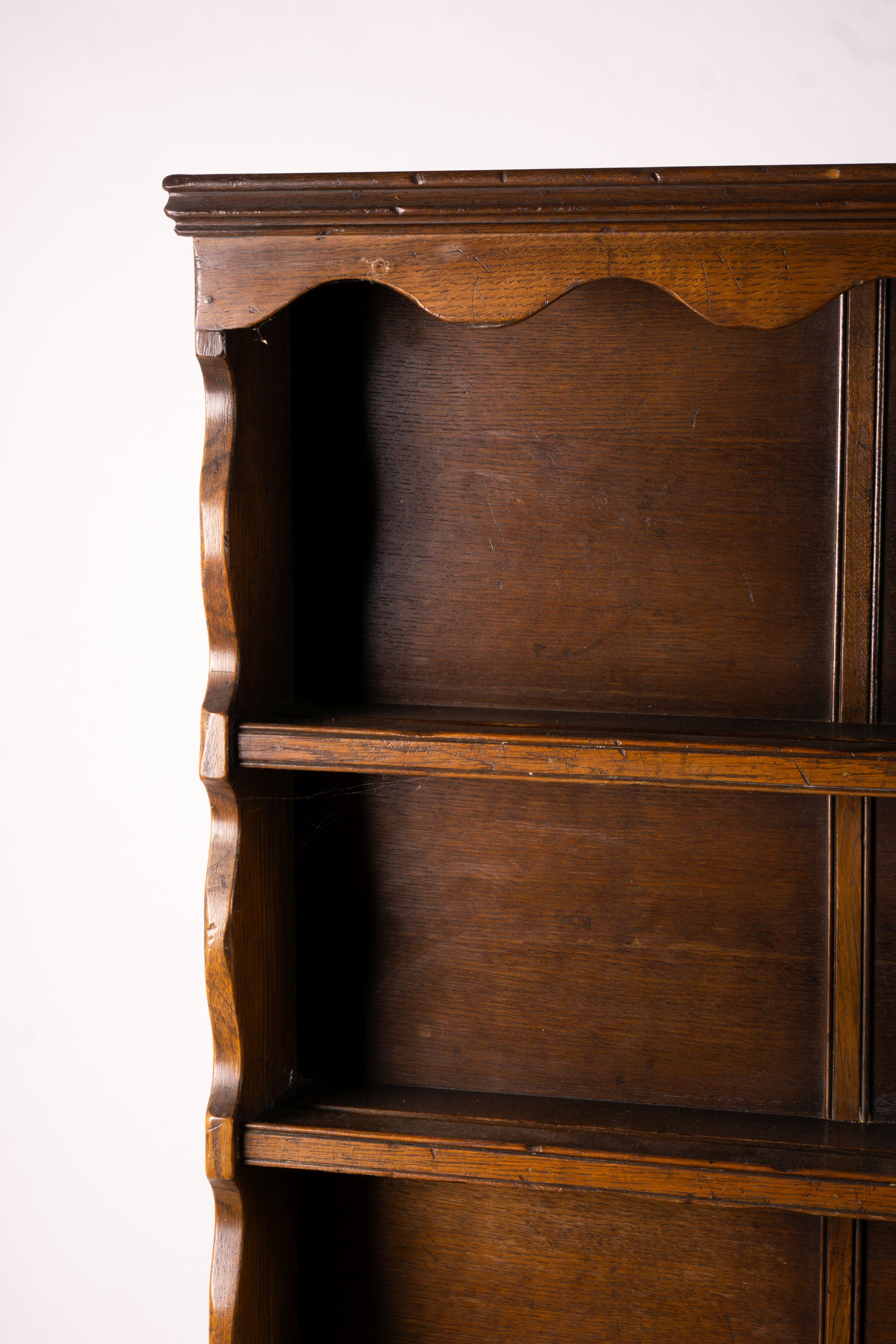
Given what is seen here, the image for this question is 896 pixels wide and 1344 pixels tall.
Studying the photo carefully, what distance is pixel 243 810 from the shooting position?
55.2 inches

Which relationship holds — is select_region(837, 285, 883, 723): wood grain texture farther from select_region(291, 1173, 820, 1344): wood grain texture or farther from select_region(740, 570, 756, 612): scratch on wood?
select_region(291, 1173, 820, 1344): wood grain texture

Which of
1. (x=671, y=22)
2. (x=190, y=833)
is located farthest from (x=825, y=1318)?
(x=671, y=22)

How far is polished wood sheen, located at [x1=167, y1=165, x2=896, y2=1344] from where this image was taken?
140 cm

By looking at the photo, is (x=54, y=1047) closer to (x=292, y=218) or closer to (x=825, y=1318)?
(x=825, y=1318)

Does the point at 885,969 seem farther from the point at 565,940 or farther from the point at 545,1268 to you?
the point at 545,1268

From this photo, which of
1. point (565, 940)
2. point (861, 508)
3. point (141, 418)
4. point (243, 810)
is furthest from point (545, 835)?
point (141, 418)

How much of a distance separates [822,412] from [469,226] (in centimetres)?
50

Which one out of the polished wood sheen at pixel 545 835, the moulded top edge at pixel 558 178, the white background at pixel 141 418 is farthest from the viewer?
the white background at pixel 141 418

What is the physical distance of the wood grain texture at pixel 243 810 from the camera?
1.35m

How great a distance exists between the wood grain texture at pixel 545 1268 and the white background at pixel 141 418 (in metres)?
0.38

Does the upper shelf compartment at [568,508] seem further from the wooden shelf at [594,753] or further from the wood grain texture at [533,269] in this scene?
the wood grain texture at [533,269]

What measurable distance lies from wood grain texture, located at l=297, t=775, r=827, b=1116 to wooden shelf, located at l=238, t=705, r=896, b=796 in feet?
0.60

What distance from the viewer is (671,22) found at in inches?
67.1

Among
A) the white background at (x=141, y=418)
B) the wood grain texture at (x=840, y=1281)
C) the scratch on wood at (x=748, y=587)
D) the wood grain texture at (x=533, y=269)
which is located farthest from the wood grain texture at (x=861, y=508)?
the wood grain texture at (x=840, y=1281)
